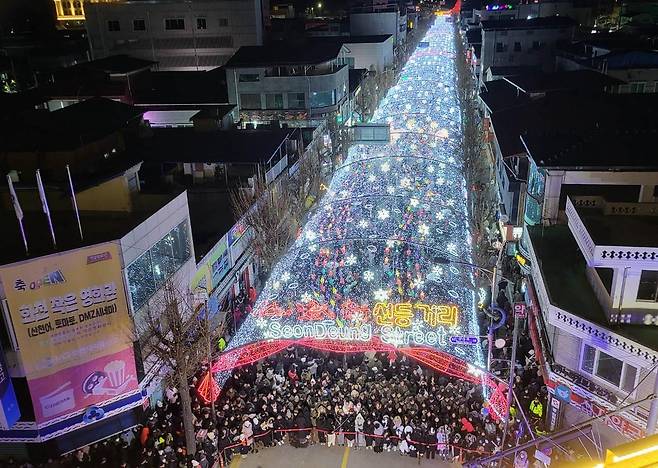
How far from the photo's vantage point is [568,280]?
18.6 meters

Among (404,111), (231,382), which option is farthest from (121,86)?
(231,382)

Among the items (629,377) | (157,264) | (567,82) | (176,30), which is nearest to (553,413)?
(629,377)

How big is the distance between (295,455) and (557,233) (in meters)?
12.9

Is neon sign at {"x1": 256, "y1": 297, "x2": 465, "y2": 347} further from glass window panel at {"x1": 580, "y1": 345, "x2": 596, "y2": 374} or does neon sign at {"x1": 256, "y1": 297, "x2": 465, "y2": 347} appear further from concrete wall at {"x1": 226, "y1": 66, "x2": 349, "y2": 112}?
concrete wall at {"x1": 226, "y1": 66, "x2": 349, "y2": 112}

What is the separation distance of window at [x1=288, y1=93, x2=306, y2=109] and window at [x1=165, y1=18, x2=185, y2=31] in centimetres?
2442

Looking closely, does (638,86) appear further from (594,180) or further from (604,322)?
(604,322)

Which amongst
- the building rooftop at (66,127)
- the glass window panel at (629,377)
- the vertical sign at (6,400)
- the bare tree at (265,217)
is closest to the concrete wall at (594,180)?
the glass window panel at (629,377)

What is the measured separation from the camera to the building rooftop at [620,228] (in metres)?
15.9

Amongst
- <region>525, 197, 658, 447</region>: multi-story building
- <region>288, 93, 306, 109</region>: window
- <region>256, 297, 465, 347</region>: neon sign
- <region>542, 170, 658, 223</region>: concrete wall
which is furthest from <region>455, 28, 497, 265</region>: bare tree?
<region>288, 93, 306, 109</region>: window

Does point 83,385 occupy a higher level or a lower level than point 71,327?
lower

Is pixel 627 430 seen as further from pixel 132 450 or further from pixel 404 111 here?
pixel 404 111

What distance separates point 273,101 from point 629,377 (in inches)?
1478

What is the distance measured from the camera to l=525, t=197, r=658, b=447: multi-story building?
50.1 ft

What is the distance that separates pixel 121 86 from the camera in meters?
50.6
